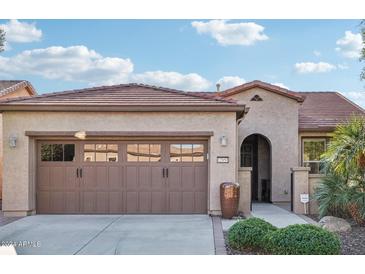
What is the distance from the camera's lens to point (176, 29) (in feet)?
59.4

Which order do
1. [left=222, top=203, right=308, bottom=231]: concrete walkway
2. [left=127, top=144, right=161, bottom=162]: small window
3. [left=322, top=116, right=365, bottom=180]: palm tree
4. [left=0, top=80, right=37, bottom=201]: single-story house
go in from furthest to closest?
[left=0, top=80, right=37, bottom=201]: single-story house < [left=127, top=144, right=161, bottom=162]: small window < [left=222, top=203, right=308, bottom=231]: concrete walkway < [left=322, top=116, right=365, bottom=180]: palm tree

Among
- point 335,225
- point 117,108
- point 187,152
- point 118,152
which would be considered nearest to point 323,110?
point 187,152

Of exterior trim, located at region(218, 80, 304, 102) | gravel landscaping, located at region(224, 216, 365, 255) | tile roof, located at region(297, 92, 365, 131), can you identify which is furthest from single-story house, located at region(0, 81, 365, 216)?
tile roof, located at region(297, 92, 365, 131)

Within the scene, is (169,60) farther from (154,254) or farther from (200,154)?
(154,254)

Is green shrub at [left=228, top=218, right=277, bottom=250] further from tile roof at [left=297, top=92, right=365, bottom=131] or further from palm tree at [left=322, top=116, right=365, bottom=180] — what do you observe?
tile roof at [left=297, top=92, right=365, bottom=131]

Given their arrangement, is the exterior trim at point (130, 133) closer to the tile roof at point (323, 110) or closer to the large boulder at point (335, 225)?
the large boulder at point (335, 225)

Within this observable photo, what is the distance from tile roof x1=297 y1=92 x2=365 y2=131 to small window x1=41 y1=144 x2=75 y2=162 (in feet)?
31.6

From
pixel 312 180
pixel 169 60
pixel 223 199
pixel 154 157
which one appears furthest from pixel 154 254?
pixel 169 60

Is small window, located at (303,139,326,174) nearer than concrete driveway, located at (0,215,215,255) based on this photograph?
No

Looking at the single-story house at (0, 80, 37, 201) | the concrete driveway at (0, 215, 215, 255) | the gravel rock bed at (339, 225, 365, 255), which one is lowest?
the gravel rock bed at (339, 225, 365, 255)

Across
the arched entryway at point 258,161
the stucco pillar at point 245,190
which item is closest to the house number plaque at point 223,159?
the stucco pillar at point 245,190

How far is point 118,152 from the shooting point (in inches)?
536

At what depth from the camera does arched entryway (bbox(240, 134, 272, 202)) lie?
60.8 feet

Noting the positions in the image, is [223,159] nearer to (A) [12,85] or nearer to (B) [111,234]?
(B) [111,234]
